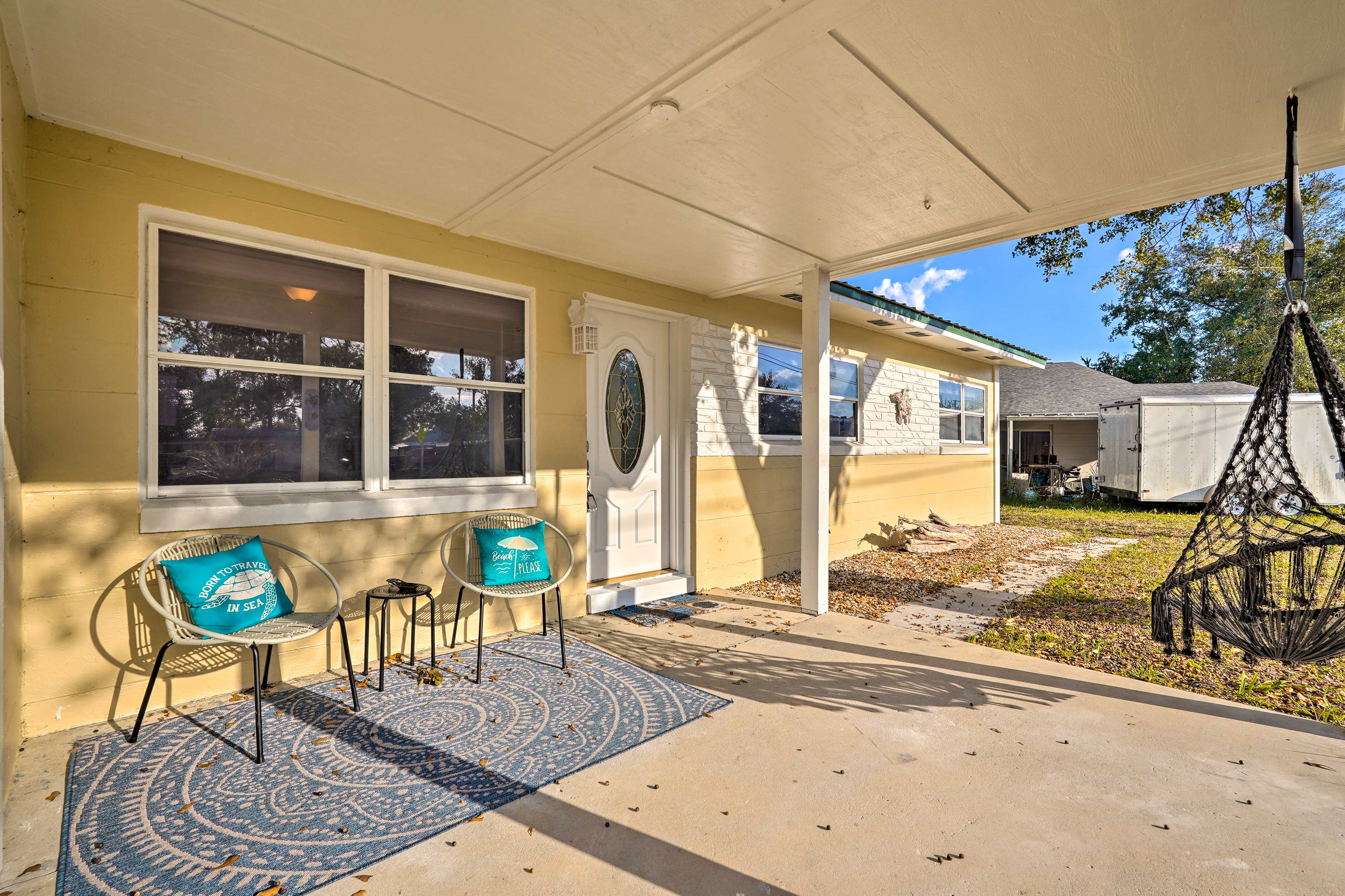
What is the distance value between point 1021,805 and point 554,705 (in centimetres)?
196

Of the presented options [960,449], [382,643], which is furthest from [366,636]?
[960,449]

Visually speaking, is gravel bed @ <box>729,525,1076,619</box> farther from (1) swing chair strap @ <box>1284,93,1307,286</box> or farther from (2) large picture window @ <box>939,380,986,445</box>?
(1) swing chair strap @ <box>1284,93,1307,286</box>

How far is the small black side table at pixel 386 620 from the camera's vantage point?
10.1 feet

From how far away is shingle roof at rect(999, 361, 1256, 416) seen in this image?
1520cm

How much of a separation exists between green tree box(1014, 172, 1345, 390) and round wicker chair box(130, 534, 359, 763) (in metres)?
5.23

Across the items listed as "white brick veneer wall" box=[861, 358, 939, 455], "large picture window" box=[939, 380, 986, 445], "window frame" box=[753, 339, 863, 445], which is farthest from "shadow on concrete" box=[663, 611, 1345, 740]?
"large picture window" box=[939, 380, 986, 445]

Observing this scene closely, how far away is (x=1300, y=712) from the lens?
9.52ft

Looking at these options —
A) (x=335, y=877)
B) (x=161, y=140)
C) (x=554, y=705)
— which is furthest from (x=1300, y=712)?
(x=161, y=140)

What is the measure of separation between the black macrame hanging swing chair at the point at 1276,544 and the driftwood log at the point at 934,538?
196 inches

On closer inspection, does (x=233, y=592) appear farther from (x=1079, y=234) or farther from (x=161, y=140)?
(x=1079, y=234)

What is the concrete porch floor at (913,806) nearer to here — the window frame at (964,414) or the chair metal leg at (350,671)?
the chair metal leg at (350,671)

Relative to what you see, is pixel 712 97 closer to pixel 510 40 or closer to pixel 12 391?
pixel 510 40

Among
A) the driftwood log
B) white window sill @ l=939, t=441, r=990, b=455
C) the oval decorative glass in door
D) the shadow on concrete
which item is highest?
the oval decorative glass in door

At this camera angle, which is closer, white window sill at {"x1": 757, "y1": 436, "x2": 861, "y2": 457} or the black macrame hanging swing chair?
the black macrame hanging swing chair
